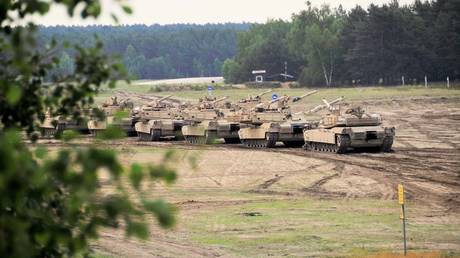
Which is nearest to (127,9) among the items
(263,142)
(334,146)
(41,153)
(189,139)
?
(41,153)

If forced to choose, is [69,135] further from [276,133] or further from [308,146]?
[276,133]

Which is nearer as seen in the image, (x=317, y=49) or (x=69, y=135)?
(x=69, y=135)

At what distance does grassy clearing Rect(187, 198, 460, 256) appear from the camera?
16.9 meters

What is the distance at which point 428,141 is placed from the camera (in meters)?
38.4

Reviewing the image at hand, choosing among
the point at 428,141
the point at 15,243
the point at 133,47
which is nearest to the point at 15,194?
the point at 15,243

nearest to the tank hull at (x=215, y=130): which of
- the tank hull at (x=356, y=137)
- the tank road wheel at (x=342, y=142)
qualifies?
the tank hull at (x=356, y=137)

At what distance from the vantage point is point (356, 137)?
3225 cm

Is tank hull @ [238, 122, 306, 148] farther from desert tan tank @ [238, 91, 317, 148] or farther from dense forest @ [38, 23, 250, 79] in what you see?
dense forest @ [38, 23, 250, 79]

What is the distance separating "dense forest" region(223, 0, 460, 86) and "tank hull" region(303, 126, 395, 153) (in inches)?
1620

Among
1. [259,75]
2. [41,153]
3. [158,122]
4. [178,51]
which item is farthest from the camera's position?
[178,51]

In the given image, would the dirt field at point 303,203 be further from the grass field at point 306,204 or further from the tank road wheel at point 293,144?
the tank road wheel at point 293,144

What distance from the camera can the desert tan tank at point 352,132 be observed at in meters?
32.4

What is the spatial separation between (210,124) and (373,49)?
4327cm

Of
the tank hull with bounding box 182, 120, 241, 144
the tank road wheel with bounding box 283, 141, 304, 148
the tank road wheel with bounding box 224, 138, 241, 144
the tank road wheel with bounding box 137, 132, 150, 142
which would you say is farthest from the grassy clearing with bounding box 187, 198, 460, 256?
the tank road wheel with bounding box 137, 132, 150, 142
